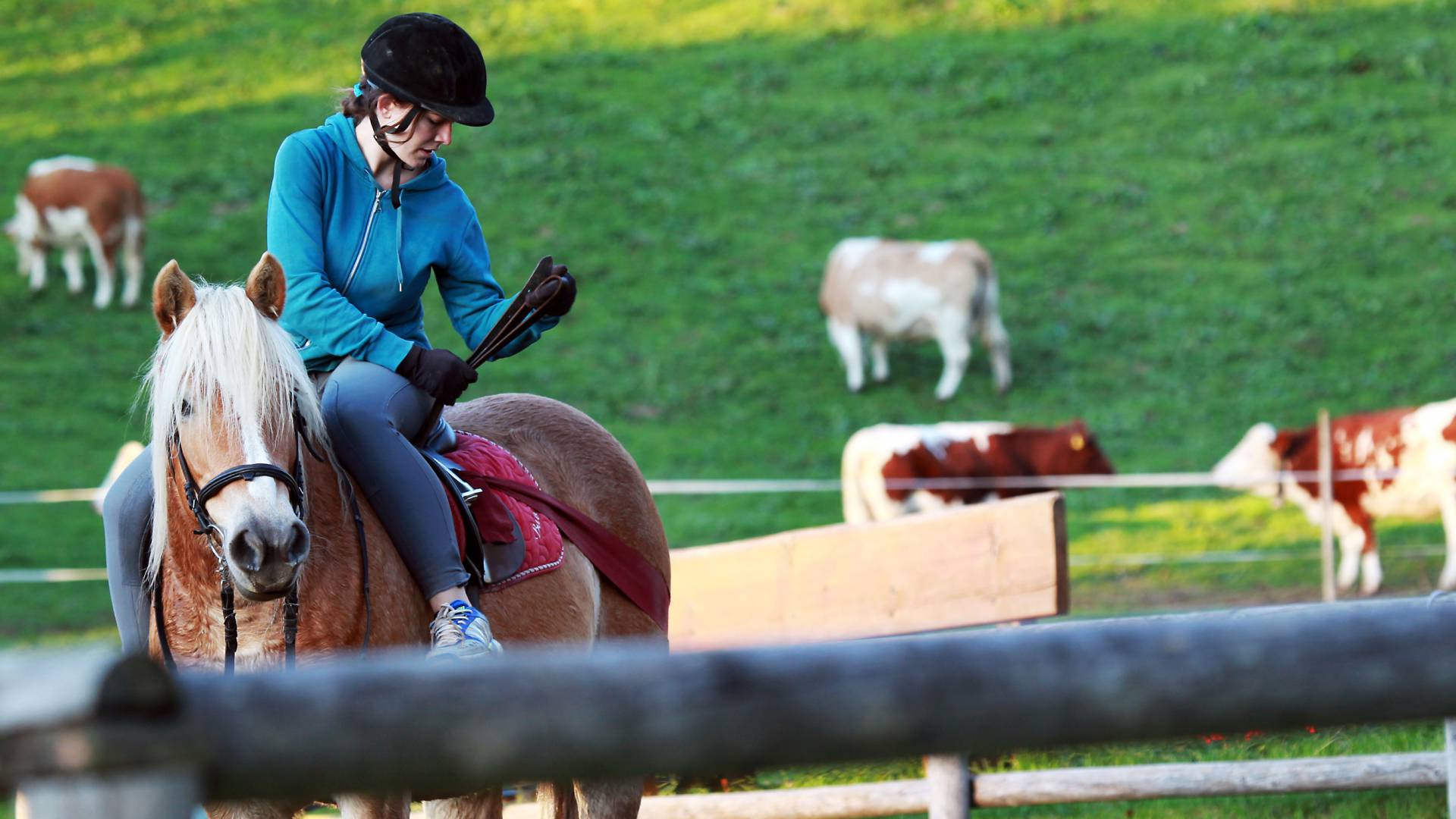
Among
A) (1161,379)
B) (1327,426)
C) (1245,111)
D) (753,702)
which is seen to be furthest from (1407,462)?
(753,702)

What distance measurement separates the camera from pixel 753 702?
1.24 m

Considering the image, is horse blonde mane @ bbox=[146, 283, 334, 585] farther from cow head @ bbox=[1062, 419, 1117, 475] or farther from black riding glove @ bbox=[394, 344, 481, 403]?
cow head @ bbox=[1062, 419, 1117, 475]

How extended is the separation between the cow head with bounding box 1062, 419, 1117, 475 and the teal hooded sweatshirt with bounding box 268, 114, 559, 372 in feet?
36.0

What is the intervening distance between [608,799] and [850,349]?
1332 cm

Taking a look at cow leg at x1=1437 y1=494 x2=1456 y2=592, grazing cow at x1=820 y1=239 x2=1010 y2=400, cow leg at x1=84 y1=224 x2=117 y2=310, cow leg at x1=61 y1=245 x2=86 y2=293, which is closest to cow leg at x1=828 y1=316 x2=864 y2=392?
grazing cow at x1=820 y1=239 x2=1010 y2=400

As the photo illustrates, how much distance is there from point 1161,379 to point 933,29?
9.84 m

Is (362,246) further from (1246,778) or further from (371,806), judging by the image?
(1246,778)

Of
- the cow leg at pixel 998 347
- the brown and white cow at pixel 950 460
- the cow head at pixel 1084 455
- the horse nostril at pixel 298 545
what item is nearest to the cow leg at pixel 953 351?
the cow leg at pixel 998 347

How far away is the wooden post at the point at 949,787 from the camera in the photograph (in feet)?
13.4

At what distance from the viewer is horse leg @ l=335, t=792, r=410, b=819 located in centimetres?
296

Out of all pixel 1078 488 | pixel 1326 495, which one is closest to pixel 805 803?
pixel 1326 495

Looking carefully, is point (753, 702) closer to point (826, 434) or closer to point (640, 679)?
point (640, 679)

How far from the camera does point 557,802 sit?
12.9 feet

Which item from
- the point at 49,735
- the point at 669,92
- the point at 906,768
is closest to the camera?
the point at 49,735
